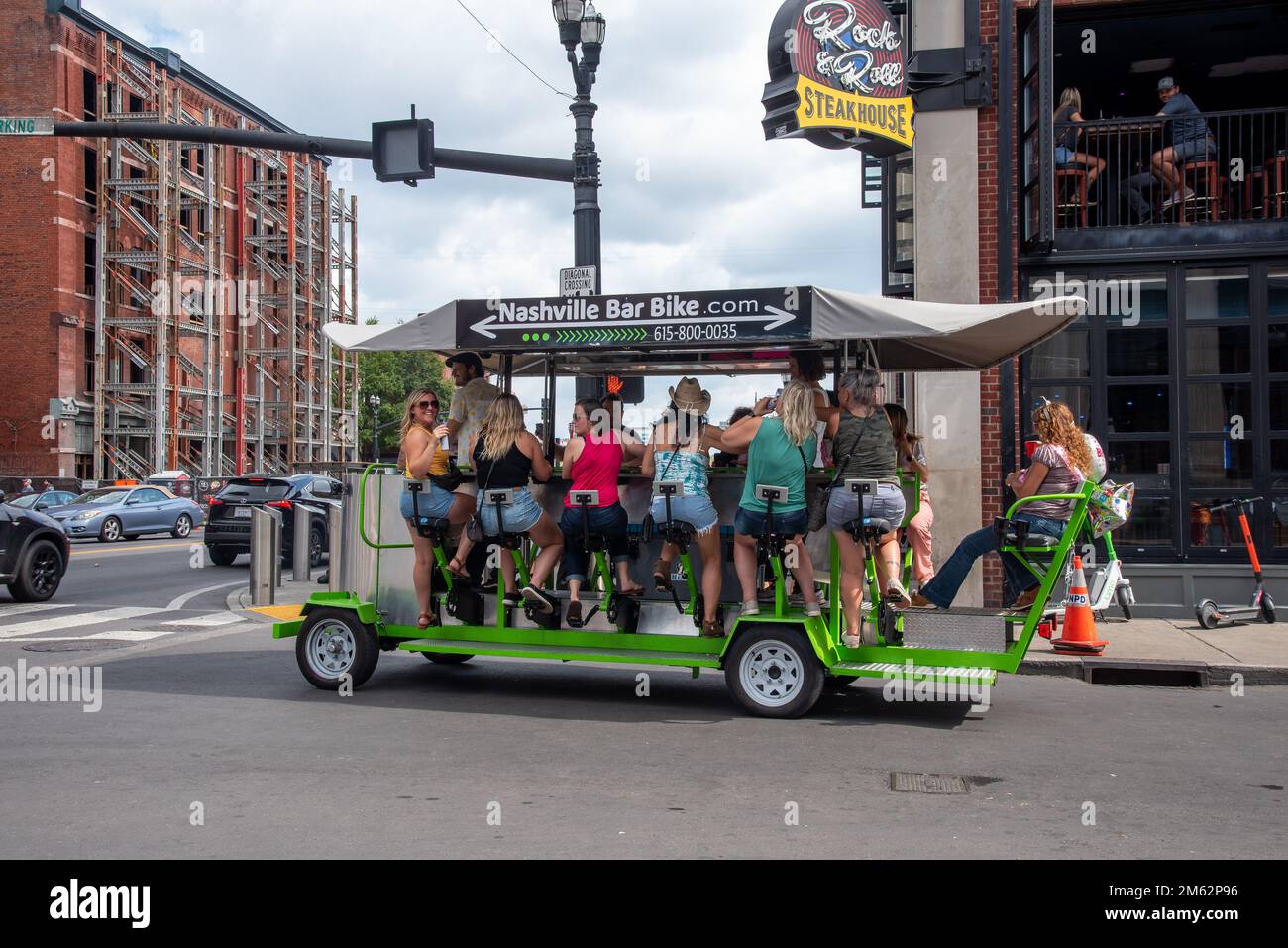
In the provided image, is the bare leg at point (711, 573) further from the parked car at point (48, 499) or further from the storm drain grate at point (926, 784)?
the parked car at point (48, 499)

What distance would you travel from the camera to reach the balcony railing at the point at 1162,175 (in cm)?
1366

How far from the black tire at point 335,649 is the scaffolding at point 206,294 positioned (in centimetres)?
2927

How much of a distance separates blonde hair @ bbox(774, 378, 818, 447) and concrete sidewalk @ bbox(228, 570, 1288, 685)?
383 cm

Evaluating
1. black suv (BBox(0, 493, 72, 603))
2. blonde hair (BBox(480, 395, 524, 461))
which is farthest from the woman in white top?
black suv (BBox(0, 493, 72, 603))

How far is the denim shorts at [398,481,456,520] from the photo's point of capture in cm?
871

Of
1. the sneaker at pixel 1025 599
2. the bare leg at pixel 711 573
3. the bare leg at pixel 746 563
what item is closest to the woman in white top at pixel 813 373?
the bare leg at pixel 746 563

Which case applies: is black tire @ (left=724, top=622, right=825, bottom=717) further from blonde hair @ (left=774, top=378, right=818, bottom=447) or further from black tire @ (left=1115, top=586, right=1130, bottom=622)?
black tire @ (left=1115, top=586, right=1130, bottom=622)

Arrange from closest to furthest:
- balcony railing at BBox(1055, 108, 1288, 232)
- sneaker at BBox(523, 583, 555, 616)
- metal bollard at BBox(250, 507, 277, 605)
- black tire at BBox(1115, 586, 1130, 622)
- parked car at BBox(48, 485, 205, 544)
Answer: sneaker at BBox(523, 583, 555, 616) → black tire at BBox(1115, 586, 1130, 622) → balcony railing at BBox(1055, 108, 1288, 232) → metal bollard at BBox(250, 507, 277, 605) → parked car at BBox(48, 485, 205, 544)

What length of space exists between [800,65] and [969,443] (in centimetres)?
468

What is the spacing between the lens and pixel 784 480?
7844mm

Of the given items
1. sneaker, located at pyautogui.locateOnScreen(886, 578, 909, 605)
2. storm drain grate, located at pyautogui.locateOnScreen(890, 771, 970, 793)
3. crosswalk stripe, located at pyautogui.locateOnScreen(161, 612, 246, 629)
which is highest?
sneaker, located at pyautogui.locateOnScreen(886, 578, 909, 605)

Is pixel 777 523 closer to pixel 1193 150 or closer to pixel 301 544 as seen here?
pixel 1193 150

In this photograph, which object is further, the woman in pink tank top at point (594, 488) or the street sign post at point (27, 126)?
the street sign post at point (27, 126)
